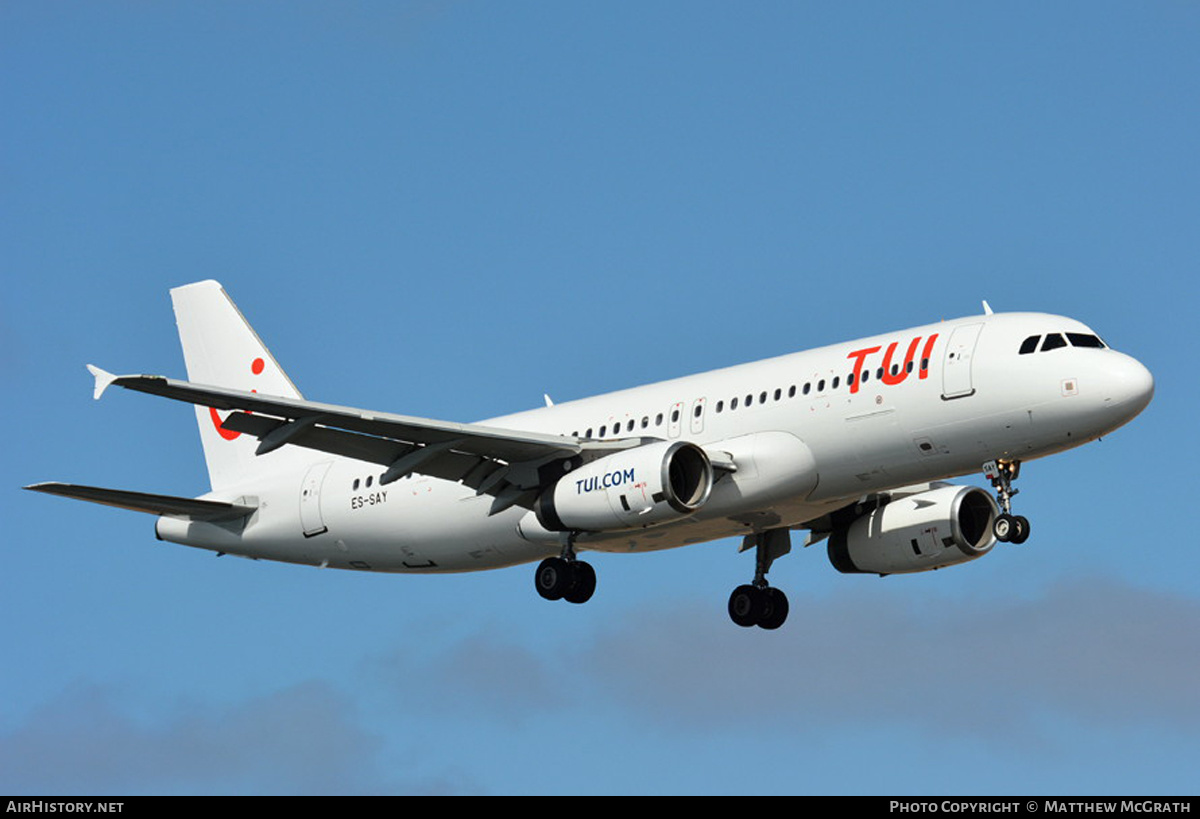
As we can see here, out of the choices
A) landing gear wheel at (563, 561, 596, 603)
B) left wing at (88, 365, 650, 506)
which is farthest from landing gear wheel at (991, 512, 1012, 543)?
landing gear wheel at (563, 561, 596, 603)

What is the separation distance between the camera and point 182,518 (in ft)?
168

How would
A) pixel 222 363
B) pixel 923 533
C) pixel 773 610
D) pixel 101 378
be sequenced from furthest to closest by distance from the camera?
pixel 222 363 → pixel 773 610 → pixel 923 533 → pixel 101 378

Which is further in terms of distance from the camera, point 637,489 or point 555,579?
point 555,579

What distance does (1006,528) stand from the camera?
39.8 m

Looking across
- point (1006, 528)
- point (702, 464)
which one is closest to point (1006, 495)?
point (1006, 528)

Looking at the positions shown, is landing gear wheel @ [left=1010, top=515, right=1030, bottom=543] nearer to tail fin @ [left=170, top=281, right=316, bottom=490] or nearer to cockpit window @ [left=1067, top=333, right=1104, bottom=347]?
cockpit window @ [left=1067, top=333, right=1104, bottom=347]

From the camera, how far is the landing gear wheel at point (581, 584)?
4458 centimetres

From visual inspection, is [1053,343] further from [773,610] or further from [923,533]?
[773,610]

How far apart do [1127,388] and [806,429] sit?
21.6ft

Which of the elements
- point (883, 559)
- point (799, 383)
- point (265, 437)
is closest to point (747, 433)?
point (799, 383)

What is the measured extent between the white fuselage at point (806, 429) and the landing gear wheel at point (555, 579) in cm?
57
